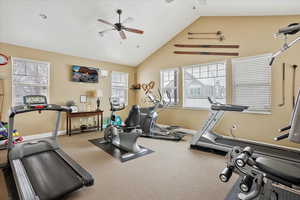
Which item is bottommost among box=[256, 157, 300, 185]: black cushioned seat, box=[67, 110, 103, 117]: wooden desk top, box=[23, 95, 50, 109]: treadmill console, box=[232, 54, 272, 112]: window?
box=[256, 157, 300, 185]: black cushioned seat

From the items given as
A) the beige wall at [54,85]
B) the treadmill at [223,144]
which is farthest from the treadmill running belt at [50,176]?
the treadmill at [223,144]

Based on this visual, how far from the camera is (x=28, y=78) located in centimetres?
415

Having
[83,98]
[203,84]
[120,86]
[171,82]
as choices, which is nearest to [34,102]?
[83,98]

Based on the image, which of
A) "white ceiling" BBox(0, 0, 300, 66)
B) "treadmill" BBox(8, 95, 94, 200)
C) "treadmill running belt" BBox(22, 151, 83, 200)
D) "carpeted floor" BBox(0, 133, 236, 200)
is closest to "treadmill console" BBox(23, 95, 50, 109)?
"treadmill" BBox(8, 95, 94, 200)

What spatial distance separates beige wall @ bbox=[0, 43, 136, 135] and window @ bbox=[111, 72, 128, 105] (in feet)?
0.92

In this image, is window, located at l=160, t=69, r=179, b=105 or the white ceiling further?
window, located at l=160, t=69, r=179, b=105

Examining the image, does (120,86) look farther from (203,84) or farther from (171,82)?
(203,84)

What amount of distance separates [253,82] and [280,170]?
302 centimetres

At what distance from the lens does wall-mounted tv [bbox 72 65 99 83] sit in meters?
4.89

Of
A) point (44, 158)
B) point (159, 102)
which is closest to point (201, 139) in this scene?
point (159, 102)

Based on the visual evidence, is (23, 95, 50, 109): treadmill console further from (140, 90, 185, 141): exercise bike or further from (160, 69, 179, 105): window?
(160, 69, 179, 105): window

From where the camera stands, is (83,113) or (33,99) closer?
(33,99)

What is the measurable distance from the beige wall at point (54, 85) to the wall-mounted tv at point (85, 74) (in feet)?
0.49

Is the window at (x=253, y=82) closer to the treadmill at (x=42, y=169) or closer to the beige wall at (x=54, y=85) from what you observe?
the treadmill at (x=42, y=169)
